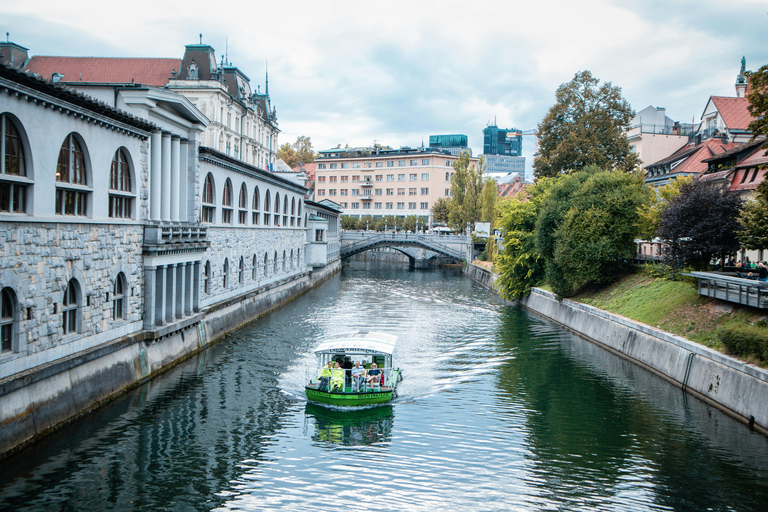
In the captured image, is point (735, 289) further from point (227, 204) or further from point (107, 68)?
point (107, 68)

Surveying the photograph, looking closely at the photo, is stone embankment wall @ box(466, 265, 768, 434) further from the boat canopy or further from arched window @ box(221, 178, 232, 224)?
arched window @ box(221, 178, 232, 224)

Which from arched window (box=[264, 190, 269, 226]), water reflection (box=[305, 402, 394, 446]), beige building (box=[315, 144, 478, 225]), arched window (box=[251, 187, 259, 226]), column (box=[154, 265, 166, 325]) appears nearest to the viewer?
water reflection (box=[305, 402, 394, 446])

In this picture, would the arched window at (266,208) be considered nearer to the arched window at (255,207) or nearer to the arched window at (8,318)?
the arched window at (255,207)

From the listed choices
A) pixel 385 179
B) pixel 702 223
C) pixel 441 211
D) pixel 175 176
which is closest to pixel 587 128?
pixel 702 223

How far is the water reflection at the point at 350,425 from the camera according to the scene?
75.7 ft

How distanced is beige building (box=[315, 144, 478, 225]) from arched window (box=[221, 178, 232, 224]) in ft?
288

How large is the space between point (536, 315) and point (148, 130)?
35233mm

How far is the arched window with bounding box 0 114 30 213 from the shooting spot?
63.7 feet

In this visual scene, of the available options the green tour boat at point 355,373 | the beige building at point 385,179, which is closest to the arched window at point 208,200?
the green tour boat at point 355,373

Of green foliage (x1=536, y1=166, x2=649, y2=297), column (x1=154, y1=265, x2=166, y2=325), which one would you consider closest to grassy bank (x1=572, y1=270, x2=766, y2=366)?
green foliage (x1=536, y1=166, x2=649, y2=297)

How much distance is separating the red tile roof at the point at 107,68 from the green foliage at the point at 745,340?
59991 mm

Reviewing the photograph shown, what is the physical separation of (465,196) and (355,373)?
273ft

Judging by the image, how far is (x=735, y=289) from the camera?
3058cm

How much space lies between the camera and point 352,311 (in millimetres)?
53531
